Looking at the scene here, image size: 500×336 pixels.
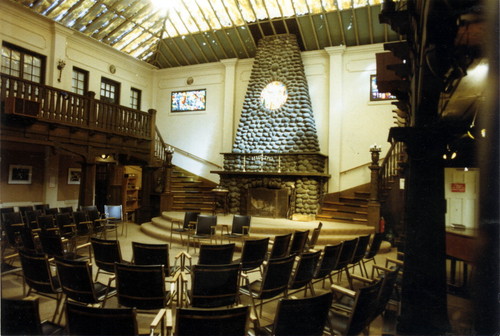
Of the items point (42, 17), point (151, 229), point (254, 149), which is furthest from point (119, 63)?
point (151, 229)

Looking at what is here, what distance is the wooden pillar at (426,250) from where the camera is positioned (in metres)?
2.58

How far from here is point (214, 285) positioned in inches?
111

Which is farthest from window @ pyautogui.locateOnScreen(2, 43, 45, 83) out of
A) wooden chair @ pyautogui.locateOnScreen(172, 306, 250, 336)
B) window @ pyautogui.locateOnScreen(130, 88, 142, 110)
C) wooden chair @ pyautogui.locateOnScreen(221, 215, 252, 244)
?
wooden chair @ pyautogui.locateOnScreen(172, 306, 250, 336)

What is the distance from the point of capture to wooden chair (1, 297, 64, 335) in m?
1.78

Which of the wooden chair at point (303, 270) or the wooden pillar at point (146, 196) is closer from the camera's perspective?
the wooden chair at point (303, 270)

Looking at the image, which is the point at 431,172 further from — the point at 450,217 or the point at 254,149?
the point at 254,149

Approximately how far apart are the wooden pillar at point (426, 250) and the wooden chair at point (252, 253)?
5.93 feet

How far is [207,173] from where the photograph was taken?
1236 cm

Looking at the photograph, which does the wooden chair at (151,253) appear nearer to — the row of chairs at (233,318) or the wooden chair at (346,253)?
the row of chairs at (233,318)

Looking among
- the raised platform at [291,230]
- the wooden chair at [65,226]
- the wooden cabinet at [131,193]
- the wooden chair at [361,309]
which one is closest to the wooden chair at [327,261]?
the wooden chair at [361,309]

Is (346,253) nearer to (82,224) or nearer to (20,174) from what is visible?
(82,224)

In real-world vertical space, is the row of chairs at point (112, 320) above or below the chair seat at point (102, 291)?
above

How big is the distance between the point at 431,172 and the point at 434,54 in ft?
3.60

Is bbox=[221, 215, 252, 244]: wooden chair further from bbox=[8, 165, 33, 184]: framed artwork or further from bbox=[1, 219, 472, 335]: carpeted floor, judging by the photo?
bbox=[8, 165, 33, 184]: framed artwork
